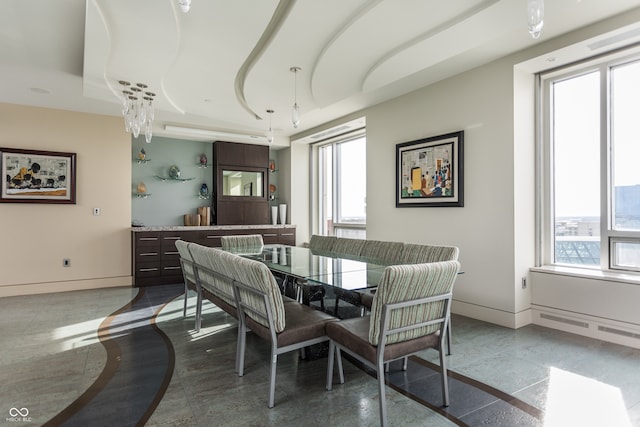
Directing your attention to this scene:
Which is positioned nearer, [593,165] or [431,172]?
[593,165]

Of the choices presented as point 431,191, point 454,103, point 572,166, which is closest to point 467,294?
point 431,191

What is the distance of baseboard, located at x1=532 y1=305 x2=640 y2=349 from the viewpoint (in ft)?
9.52

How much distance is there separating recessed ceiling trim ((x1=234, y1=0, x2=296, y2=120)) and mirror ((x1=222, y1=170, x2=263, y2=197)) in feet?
7.15

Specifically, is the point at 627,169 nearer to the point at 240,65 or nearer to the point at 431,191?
the point at 431,191

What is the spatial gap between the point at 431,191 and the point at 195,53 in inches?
114

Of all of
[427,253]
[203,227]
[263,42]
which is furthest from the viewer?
[203,227]

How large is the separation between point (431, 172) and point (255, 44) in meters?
2.41

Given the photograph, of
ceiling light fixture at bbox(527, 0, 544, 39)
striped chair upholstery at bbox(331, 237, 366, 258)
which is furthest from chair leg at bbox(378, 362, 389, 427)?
striped chair upholstery at bbox(331, 237, 366, 258)

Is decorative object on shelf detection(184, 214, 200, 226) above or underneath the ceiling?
underneath

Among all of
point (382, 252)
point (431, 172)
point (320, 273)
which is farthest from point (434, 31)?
point (320, 273)

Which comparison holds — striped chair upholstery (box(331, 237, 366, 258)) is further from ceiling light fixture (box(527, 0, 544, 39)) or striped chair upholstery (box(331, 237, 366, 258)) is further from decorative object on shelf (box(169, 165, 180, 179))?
decorative object on shelf (box(169, 165, 180, 179))

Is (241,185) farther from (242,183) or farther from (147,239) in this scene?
(147,239)

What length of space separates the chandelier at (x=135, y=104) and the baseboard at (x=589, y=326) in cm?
460

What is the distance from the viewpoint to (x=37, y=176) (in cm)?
493
